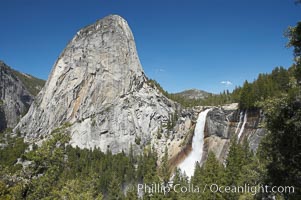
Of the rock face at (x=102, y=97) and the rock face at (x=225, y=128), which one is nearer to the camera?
the rock face at (x=225, y=128)

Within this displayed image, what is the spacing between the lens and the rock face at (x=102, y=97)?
13238cm

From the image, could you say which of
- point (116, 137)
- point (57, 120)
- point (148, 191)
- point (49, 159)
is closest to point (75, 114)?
point (57, 120)

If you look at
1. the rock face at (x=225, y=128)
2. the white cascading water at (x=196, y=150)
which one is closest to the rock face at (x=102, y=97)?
the white cascading water at (x=196, y=150)

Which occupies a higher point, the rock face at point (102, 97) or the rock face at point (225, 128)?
the rock face at point (102, 97)

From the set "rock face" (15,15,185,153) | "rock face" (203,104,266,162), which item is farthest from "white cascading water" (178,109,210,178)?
"rock face" (15,15,185,153)

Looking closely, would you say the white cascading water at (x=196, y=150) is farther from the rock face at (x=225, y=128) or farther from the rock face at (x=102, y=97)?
the rock face at (x=102, y=97)

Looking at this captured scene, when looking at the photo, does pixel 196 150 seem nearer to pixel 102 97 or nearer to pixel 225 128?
pixel 225 128

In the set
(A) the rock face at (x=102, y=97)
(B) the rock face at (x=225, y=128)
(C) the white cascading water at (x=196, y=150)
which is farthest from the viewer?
(A) the rock face at (x=102, y=97)

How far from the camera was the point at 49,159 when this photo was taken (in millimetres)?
14469

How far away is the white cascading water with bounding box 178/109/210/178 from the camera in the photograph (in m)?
88.6

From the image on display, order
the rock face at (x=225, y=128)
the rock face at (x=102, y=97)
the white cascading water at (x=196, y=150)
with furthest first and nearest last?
1. the rock face at (x=102, y=97)
2. the white cascading water at (x=196, y=150)
3. the rock face at (x=225, y=128)

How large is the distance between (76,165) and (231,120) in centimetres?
5955

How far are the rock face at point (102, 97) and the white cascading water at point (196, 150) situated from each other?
3656 cm

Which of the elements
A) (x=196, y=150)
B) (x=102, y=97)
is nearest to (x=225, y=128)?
(x=196, y=150)
